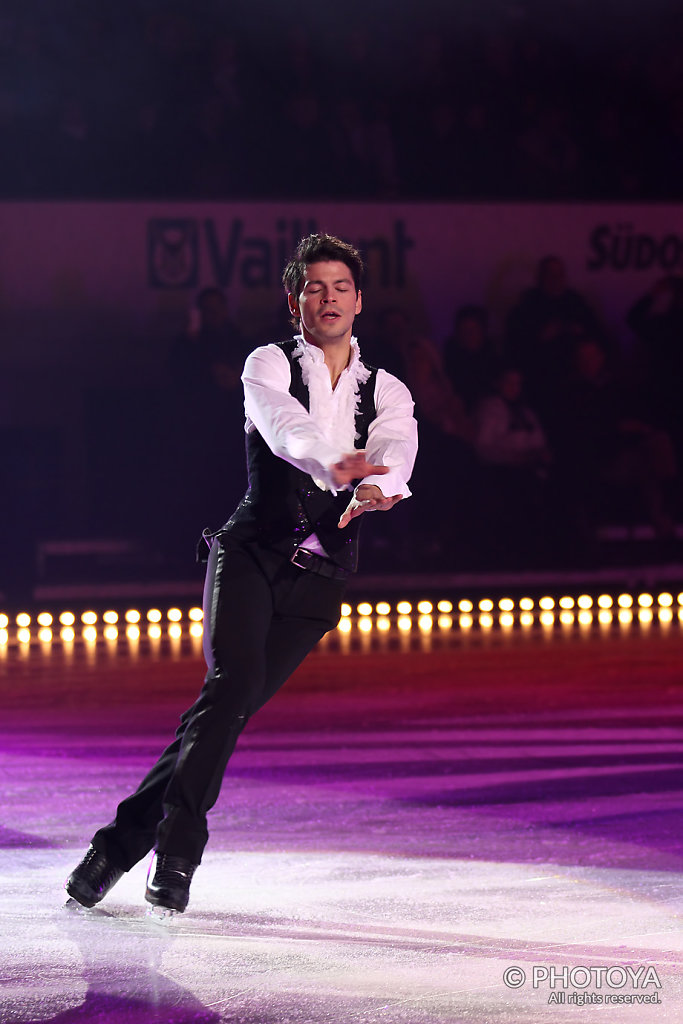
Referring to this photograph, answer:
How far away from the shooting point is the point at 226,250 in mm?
7859

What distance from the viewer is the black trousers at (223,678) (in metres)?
2.30

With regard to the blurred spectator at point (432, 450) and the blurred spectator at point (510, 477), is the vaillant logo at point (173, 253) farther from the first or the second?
the blurred spectator at point (510, 477)

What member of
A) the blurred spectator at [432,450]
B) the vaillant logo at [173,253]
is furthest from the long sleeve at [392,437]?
the vaillant logo at [173,253]

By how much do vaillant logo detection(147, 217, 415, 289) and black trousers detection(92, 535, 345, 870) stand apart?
5.57 m

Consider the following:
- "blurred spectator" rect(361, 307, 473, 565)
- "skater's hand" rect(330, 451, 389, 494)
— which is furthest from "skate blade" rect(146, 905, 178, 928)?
"blurred spectator" rect(361, 307, 473, 565)

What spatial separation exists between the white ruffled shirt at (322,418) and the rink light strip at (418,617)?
3.95 meters

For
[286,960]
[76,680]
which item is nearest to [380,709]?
[76,680]

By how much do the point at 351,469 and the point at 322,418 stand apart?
24 cm

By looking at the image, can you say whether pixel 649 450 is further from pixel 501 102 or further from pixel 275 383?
pixel 275 383

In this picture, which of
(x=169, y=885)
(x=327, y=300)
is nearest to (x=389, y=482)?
(x=327, y=300)

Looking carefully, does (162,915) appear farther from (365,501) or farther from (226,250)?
(226,250)

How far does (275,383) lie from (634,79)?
7327 mm

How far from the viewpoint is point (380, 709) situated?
175 inches

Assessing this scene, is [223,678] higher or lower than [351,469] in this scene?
lower
